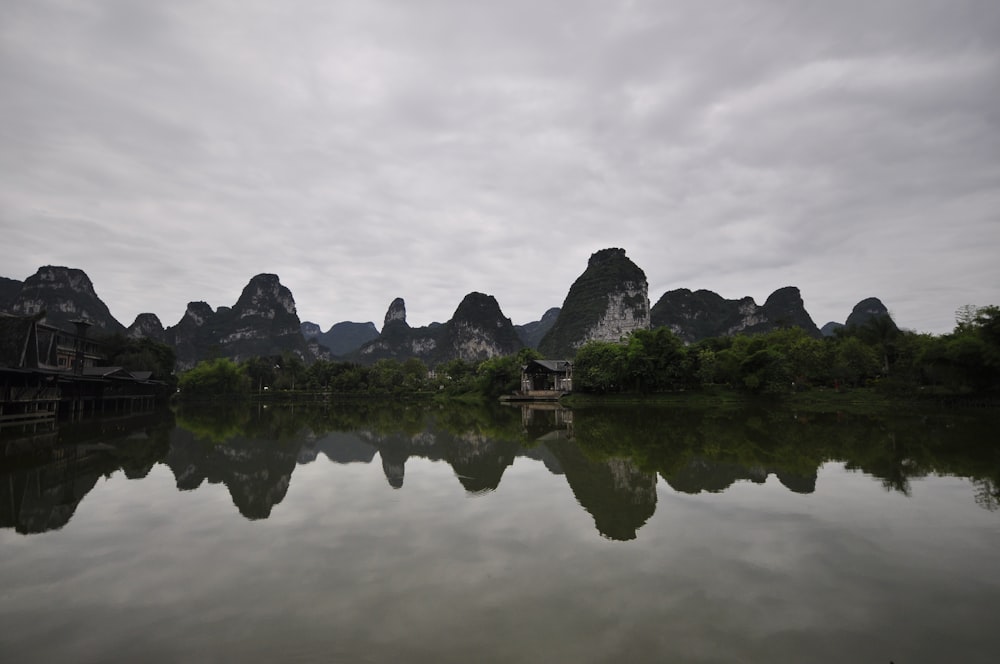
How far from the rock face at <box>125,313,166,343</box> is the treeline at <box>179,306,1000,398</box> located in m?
85.0

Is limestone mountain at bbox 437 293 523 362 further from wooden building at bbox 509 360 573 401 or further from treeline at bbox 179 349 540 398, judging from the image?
wooden building at bbox 509 360 573 401

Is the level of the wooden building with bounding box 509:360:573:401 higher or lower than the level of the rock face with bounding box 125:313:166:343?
lower

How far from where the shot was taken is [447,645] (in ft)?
13.0

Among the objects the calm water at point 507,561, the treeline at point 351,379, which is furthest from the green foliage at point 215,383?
the calm water at point 507,561

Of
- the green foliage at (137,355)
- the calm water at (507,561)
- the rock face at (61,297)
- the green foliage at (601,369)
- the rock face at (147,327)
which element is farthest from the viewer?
the rock face at (147,327)

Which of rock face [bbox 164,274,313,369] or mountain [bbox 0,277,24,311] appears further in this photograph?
rock face [bbox 164,274,313,369]

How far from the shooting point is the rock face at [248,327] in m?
159

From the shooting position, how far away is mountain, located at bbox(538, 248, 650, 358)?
452 feet

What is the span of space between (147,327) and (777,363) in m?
152

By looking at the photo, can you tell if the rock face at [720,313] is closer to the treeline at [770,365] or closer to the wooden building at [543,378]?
the wooden building at [543,378]

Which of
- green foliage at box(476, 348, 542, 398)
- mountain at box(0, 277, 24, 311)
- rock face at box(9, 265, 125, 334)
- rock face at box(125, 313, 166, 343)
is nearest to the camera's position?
green foliage at box(476, 348, 542, 398)

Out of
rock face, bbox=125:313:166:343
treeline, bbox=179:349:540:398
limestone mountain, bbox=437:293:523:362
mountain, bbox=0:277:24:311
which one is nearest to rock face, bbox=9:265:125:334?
mountain, bbox=0:277:24:311

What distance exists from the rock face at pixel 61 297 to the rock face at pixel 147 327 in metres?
13.0

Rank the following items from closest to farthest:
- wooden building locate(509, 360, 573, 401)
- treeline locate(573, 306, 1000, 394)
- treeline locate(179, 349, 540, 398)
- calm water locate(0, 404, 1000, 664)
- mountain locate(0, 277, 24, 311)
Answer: calm water locate(0, 404, 1000, 664)
treeline locate(573, 306, 1000, 394)
wooden building locate(509, 360, 573, 401)
treeline locate(179, 349, 540, 398)
mountain locate(0, 277, 24, 311)
